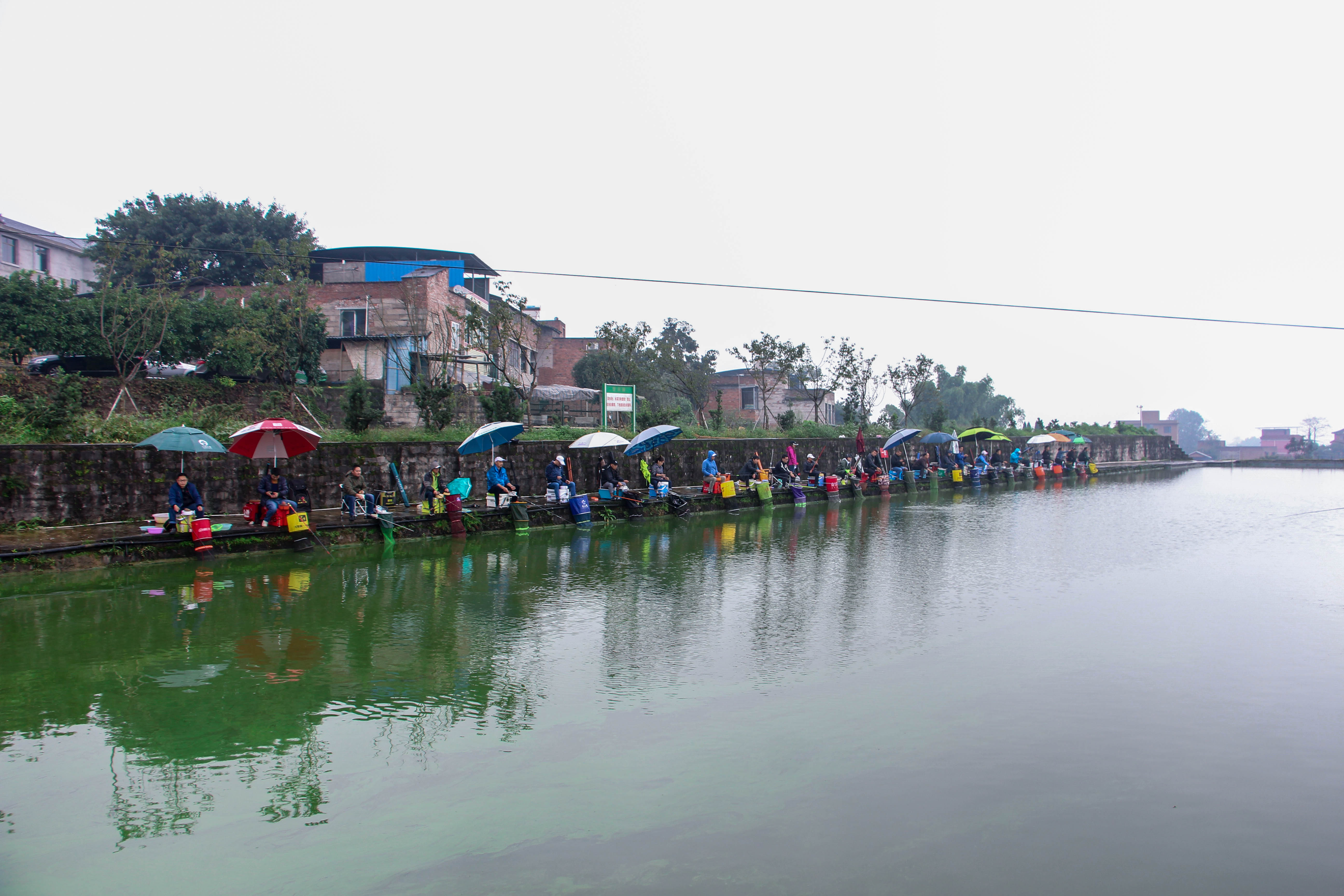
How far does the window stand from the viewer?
32.9 metres

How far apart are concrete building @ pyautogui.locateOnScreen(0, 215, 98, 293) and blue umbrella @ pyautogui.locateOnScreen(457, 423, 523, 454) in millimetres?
24340

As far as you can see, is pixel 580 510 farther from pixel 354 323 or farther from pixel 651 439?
pixel 354 323

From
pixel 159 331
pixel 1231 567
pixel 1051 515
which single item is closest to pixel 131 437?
pixel 159 331

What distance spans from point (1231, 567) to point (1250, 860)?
33.7ft

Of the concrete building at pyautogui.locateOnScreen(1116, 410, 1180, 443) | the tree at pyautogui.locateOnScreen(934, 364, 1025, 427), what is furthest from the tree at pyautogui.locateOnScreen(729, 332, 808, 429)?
the concrete building at pyautogui.locateOnScreen(1116, 410, 1180, 443)

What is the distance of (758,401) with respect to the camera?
167 ft

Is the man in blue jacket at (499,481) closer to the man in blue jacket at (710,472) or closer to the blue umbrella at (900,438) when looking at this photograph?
the man in blue jacket at (710,472)

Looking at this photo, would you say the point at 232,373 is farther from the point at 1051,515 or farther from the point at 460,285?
the point at 1051,515

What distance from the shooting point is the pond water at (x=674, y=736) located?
440 centimetres

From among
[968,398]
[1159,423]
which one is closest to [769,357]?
[968,398]

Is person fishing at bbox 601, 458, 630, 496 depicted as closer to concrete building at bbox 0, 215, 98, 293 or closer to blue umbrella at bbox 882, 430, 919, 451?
blue umbrella at bbox 882, 430, 919, 451

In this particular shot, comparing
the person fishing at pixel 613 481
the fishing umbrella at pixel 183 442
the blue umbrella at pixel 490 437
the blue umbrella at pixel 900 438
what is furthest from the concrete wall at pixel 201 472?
the blue umbrella at pixel 900 438

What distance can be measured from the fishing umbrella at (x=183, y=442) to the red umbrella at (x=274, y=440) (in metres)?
0.50

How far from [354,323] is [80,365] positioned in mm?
9331
